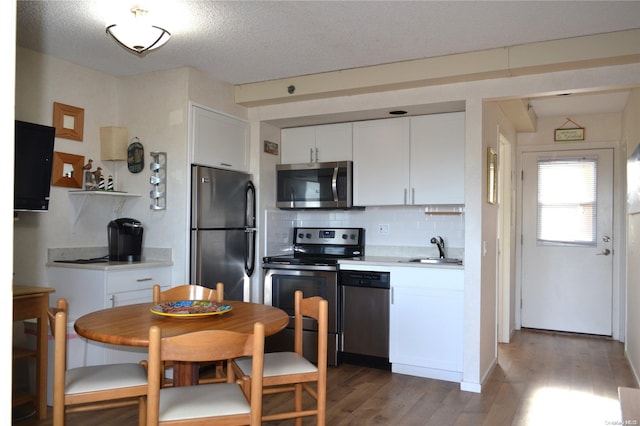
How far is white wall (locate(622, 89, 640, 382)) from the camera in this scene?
3.95 metres

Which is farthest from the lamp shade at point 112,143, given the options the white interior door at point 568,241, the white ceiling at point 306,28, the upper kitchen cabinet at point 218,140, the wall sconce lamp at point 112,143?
the white interior door at point 568,241

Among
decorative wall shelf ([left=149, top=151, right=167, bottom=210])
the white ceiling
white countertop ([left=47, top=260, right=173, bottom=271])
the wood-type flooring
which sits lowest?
the wood-type flooring

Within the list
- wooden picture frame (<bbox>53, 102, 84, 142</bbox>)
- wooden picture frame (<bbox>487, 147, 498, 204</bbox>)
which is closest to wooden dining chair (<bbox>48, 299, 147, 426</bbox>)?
wooden picture frame (<bbox>53, 102, 84, 142</bbox>)

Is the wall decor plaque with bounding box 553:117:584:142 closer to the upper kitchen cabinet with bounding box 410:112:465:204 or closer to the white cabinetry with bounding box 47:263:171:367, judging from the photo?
the upper kitchen cabinet with bounding box 410:112:465:204

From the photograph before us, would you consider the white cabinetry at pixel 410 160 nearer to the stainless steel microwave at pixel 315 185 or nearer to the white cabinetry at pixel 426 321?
the stainless steel microwave at pixel 315 185

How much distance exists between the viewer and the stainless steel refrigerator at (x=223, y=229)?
156 inches

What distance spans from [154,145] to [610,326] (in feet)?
16.7

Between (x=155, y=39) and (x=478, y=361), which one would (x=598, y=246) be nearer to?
(x=478, y=361)

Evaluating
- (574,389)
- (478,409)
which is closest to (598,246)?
(574,389)

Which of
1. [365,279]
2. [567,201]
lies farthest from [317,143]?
[567,201]

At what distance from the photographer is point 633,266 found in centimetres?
423

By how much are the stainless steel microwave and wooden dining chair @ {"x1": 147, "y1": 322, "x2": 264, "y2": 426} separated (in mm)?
2739

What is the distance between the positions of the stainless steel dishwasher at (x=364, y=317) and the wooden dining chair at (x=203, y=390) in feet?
7.26

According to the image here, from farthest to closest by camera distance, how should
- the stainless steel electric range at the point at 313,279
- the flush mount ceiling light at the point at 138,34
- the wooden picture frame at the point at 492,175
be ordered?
1. the stainless steel electric range at the point at 313,279
2. the wooden picture frame at the point at 492,175
3. the flush mount ceiling light at the point at 138,34
